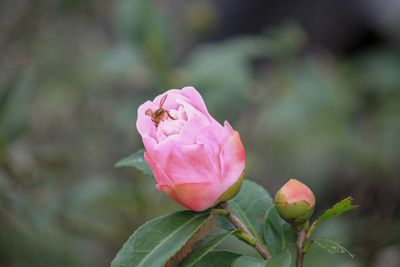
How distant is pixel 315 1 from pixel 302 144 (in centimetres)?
136

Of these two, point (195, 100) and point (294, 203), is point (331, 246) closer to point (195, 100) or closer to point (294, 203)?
point (294, 203)

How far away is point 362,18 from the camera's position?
3959 mm

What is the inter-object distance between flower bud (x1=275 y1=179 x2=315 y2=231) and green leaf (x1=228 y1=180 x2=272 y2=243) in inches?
4.0

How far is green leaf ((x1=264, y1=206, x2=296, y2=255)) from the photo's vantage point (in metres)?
1.11

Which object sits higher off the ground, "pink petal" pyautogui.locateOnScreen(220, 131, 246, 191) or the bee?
the bee

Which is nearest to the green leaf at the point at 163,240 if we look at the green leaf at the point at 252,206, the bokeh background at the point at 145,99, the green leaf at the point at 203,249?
the green leaf at the point at 203,249

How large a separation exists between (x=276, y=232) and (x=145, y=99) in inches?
54.6

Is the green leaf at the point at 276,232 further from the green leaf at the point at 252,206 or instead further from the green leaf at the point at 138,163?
the green leaf at the point at 138,163

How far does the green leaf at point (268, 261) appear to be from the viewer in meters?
1.01

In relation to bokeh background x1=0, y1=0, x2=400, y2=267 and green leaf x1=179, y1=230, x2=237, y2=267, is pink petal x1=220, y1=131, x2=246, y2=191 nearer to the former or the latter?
green leaf x1=179, y1=230, x2=237, y2=267

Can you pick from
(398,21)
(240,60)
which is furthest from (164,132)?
(398,21)

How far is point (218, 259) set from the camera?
107 centimetres

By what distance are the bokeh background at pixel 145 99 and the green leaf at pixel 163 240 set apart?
3.09 feet

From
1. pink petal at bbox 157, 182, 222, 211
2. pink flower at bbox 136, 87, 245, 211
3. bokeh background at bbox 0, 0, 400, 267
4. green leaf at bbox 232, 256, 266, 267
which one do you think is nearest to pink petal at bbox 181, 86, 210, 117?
pink flower at bbox 136, 87, 245, 211
